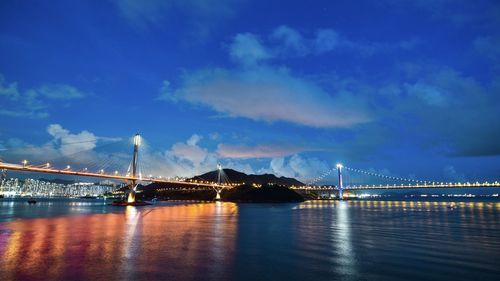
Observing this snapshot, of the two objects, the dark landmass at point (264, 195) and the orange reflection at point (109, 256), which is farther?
the dark landmass at point (264, 195)

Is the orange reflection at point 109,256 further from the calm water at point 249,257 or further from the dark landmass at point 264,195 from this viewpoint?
the dark landmass at point 264,195

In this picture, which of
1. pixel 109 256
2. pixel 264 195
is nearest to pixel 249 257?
pixel 109 256

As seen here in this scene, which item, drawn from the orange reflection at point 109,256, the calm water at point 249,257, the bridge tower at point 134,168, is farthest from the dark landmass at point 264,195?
the orange reflection at point 109,256

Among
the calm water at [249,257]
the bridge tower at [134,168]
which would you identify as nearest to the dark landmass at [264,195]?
the bridge tower at [134,168]

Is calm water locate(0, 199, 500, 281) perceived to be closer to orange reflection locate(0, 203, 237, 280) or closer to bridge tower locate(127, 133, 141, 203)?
orange reflection locate(0, 203, 237, 280)

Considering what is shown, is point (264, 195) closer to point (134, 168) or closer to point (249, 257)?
point (134, 168)

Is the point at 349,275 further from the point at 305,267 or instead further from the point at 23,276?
the point at 23,276

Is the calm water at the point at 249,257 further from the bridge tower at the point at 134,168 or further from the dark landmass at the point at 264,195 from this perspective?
the dark landmass at the point at 264,195

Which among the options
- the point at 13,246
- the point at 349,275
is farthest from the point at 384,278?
the point at 13,246

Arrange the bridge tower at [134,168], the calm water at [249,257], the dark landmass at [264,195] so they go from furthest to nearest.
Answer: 1. the dark landmass at [264,195]
2. the bridge tower at [134,168]
3. the calm water at [249,257]

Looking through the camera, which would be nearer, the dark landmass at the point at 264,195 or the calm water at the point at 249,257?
the calm water at the point at 249,257

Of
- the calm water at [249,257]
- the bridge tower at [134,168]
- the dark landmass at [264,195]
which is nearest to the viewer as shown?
the calm water at [249,257]

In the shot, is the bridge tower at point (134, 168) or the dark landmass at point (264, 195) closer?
the bridge tower at point (134, 168)

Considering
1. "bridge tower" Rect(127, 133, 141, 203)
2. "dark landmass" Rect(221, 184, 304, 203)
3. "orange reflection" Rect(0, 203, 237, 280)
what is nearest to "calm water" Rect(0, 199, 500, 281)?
"orange reflection" Rect(0, 203, 237, 280)
